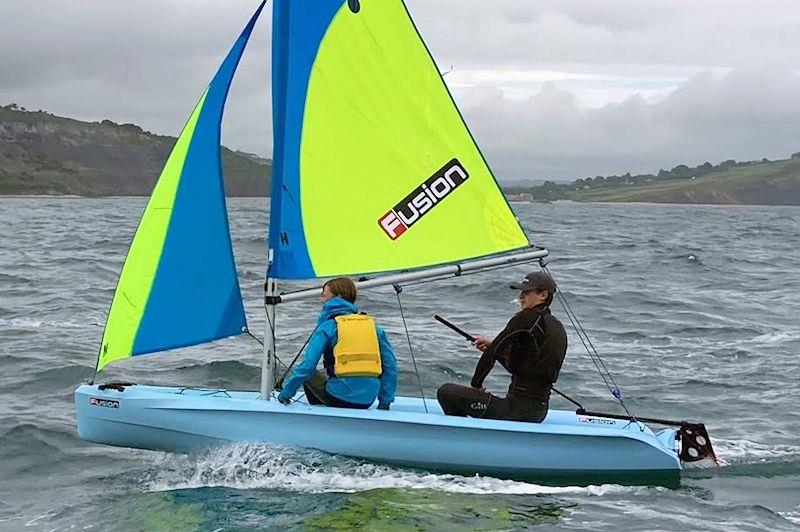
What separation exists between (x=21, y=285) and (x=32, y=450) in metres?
11.8

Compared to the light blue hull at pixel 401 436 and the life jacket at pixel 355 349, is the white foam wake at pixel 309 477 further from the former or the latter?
the life jacket at pixel 355 349

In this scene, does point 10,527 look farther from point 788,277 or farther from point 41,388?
point 788,277

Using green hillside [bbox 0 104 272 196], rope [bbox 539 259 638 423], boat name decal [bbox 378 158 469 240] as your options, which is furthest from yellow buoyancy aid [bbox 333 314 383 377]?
→ green hillside [bbox 0 104 272 196]

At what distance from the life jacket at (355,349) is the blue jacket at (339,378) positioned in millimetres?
58

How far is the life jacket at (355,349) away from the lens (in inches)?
322

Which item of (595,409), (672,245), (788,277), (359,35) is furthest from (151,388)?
(672,245)

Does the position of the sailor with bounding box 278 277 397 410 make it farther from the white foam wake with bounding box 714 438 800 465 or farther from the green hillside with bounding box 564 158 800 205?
the green hillside with bounding box 564 158 800 205

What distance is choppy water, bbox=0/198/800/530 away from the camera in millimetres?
7656

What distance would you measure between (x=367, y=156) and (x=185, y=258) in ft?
5.61

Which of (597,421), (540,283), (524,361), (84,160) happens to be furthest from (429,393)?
(84,160)

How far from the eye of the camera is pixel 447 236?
8930mm

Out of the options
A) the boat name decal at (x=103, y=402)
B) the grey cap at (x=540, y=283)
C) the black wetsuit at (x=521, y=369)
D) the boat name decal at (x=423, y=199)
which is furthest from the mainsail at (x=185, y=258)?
the grey cap at (x=540, y=283)

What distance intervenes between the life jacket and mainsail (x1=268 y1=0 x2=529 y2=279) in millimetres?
654

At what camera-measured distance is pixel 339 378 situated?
8375 millimetres
